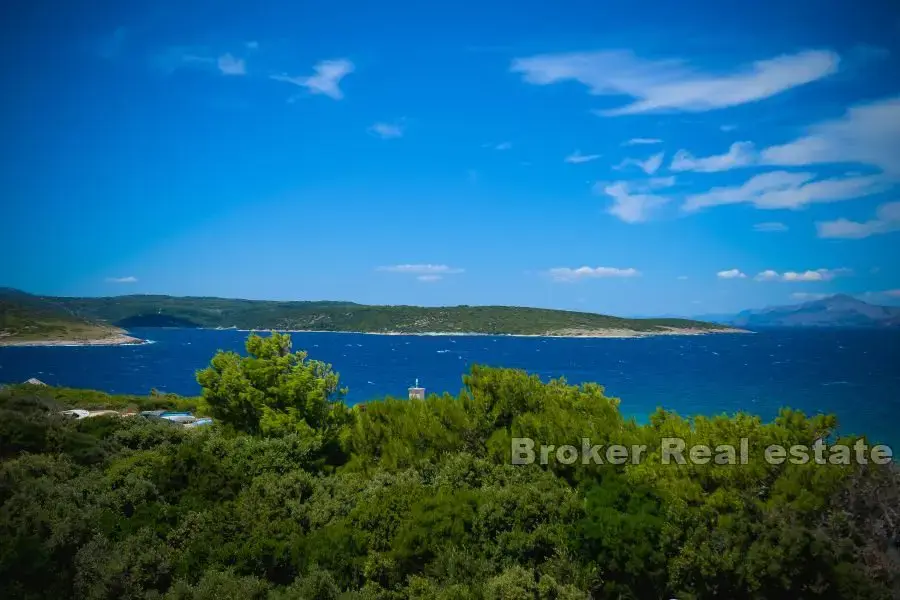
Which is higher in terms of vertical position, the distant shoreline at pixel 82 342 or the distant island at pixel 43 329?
the distant island at pixel 43 329

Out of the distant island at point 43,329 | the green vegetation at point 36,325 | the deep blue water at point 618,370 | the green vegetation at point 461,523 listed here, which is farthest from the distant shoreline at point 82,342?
the green vegetation at point 461,523

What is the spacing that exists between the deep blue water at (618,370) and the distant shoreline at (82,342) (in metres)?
4.07

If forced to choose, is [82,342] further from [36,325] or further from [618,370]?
[618,370]

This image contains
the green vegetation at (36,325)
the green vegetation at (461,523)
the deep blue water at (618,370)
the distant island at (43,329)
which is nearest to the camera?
the green vegetation at (461,523)

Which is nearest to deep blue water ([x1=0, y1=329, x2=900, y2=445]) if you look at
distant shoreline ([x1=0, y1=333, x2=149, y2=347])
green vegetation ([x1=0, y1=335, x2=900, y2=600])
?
distant shoreline ([x1=0, y1=333, x2=149, y2=347])

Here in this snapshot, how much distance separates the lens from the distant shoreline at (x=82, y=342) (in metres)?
143

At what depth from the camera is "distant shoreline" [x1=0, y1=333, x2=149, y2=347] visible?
14262cm

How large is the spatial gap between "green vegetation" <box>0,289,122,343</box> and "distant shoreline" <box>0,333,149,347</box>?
0.80 meters

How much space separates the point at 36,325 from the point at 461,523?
175 meters

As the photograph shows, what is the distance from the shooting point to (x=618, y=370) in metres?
109

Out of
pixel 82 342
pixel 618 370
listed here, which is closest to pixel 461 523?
pixel 618 370

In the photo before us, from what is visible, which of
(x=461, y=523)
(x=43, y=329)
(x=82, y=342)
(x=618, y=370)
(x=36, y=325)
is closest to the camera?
(x=461, y=523)

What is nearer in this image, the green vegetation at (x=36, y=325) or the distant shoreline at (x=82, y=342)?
the distant shoreline at (x=82, y=342)

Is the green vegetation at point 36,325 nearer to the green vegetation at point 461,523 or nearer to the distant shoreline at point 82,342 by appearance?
the distant shoreline at point 82,342
